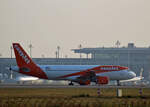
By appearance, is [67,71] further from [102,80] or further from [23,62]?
[23,62]

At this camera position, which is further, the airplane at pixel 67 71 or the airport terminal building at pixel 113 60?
the airport terminal building at pixel 113 60

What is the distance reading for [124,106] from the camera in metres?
42.0

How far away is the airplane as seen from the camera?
8100 cm

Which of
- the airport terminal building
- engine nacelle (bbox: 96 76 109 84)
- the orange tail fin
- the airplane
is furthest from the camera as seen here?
the airport terminal building

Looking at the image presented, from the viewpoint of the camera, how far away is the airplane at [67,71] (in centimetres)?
8100

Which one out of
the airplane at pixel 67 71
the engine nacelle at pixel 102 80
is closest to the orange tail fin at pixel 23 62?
the airplane at pixel 67 71

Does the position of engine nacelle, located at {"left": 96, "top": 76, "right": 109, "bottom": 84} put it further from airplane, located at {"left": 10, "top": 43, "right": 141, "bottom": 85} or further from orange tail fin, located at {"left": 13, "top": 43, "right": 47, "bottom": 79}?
orange tail fin, located at {"left": 13, "top": 43, "right": 47, "bottom": 79}

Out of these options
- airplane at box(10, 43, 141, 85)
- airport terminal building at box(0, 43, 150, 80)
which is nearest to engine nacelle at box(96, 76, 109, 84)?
airplane at box(10, 43, 141, 85)

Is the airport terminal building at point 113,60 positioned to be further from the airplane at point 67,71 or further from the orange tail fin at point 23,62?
the orange tail fin at point 23,62

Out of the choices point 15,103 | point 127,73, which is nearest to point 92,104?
point 15,103

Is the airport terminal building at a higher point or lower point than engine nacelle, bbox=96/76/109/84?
higher

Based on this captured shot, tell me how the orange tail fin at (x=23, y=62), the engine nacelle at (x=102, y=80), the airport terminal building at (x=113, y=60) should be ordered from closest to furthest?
the orange tail fin at (x=23, y=62)
the engine nacelle at (x=102, y=80)
the airport terminal building at (x=113, y=60)

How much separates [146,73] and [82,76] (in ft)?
281

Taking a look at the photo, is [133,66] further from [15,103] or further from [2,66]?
[15,103]
